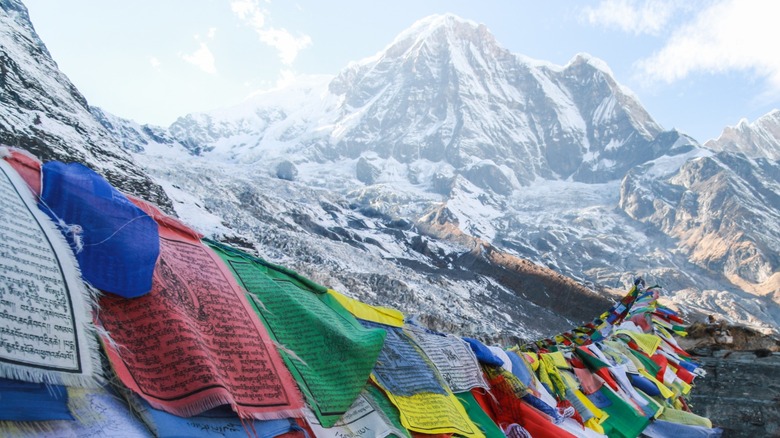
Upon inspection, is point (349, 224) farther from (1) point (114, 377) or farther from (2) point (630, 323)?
(1) point (114, 377)

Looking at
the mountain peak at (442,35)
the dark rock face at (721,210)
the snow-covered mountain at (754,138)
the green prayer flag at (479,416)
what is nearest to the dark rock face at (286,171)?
the mountain peak at (442,35)

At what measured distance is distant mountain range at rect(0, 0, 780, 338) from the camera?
58.6 feet

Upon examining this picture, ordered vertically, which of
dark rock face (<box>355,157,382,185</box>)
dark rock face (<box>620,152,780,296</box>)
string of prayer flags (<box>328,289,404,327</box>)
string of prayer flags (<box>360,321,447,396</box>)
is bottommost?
string of prayer flags (<box>360,321,447,396</box>)

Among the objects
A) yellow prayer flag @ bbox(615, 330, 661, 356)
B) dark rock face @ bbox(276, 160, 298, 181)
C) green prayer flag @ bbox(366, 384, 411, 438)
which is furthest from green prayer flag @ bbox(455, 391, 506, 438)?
dark rock face @ bbox(276, 160, 298, 181)

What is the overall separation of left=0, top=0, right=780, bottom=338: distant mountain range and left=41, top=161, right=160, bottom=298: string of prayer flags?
10562 mm

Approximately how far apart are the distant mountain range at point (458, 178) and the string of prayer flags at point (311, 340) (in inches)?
385

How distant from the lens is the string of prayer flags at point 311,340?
5.36 ft

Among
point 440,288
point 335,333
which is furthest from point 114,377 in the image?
point 440,288

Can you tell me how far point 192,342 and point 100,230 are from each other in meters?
0.41

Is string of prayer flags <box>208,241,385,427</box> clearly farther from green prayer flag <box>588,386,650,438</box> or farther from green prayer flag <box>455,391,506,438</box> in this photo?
green prayer flag <box>588,386,650,438</box>

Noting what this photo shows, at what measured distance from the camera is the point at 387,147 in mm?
117875

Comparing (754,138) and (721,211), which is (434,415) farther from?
(754,138)

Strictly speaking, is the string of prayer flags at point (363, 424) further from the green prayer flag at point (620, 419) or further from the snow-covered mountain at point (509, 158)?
the snow-covered mountain at point (509, 158)

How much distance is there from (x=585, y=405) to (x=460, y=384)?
5.56 ft
